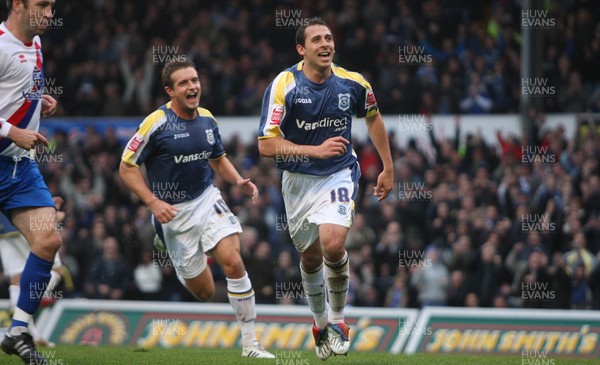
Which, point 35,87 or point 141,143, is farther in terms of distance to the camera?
point 141,143

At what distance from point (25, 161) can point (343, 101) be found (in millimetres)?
3002

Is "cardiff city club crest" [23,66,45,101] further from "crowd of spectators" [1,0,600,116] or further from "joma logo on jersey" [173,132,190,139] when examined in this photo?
"crowd of spectators" [1,0,600,116]

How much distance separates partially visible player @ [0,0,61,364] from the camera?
8.55m

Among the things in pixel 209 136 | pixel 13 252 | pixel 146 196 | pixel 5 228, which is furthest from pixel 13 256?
pixel 209 136

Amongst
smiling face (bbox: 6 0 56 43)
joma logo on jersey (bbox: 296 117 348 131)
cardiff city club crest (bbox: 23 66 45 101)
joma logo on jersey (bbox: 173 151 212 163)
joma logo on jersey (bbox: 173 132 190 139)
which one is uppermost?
smiling face (bbox: 6 0 56 43)

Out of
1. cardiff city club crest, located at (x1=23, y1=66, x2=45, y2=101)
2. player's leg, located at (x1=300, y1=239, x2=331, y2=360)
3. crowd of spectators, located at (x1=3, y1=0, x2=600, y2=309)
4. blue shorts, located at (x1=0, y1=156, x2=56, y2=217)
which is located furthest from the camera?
crowd of spectators, located at (x1=3, y1=0, x2=600, y2=309)

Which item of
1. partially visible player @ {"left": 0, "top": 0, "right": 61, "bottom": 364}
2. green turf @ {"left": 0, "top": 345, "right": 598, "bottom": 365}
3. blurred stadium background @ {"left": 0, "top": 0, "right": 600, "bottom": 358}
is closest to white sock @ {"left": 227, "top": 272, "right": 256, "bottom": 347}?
green turf @ {"left": 0, "top": 345, "right": 598, "bottom": 365}

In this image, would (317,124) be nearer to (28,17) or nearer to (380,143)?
(380,143)

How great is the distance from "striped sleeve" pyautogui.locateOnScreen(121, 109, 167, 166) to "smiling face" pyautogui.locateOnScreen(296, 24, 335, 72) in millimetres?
1823

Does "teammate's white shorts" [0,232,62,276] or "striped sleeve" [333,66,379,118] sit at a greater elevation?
"striped sleeve" [333,66,379,118]

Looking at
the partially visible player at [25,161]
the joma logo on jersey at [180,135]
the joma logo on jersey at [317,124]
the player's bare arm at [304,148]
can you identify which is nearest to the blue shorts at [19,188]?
the partially visible player at [25,161]

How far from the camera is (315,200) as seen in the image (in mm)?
9703

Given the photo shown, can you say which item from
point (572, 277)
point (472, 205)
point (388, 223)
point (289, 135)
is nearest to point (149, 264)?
point (388, 223)

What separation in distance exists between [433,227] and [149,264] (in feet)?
16.2
